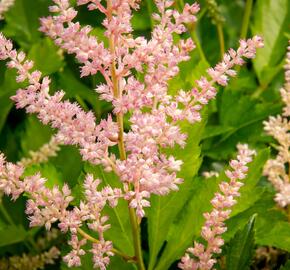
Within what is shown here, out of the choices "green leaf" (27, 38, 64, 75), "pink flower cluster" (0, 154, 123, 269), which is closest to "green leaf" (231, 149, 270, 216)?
"pink flower cluster" (0, 154, 123, 269)

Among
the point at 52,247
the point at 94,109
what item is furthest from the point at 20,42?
the point at 52,247

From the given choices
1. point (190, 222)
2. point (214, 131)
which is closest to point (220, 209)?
point (190, 222)

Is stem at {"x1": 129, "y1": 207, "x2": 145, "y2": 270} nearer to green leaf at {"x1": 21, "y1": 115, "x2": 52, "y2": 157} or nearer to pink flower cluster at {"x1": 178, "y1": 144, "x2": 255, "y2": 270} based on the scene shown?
pink flower cluster at {"x1": 178, "y1": 144, "x2": 255, "y2": 270}

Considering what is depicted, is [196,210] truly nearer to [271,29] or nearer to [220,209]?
[220,209]

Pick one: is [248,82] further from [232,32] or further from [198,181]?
[198,181]

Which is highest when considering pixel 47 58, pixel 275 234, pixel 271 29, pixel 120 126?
pixel 47 58

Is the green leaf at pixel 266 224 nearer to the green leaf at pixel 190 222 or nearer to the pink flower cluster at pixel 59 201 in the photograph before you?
the green leaf at pixel 190 222
